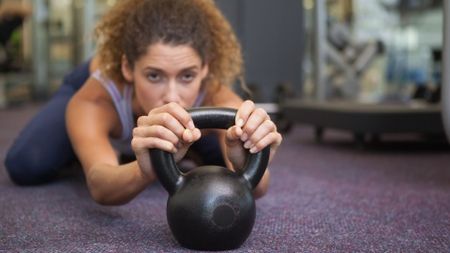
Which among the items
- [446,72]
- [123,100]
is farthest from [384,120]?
[123,100]

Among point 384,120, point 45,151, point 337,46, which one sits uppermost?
point 45,151

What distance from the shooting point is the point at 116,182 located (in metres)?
1.09

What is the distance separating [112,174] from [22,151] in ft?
2.23

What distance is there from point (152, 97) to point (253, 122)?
1.11ft

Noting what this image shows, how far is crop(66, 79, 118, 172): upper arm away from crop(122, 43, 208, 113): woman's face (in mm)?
148

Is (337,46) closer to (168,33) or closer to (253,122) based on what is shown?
(168,33)

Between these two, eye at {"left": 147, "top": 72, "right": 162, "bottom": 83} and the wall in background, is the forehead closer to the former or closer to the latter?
eye at {"left": 147, "top": 72, "right": 162, "bottom": 83}

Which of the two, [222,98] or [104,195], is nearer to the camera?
[104,195]

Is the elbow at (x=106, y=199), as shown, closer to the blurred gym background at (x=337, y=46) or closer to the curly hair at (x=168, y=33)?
the curly hair at (x=168, y=33)

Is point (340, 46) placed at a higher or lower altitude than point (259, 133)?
lower

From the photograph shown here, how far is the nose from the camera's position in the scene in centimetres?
115

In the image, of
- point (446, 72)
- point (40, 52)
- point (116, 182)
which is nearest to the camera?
point (116, 182)

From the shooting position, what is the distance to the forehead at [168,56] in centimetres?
115

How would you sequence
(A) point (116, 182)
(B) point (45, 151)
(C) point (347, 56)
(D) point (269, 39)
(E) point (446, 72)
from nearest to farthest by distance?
1. (A) point (116, 182)
2. (E) point (446, 72)
3. (B) point (45, 151)
4. (D) point (269, 39)
5. (C) point (347, 56)
